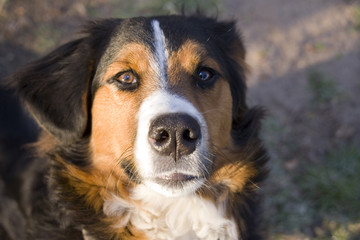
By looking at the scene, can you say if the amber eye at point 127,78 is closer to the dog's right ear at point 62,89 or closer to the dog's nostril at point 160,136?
the dog's right ear at point 62,89

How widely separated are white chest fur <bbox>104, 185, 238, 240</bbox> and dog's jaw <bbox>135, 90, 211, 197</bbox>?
30 cm

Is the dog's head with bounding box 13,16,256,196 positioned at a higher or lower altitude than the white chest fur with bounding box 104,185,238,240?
higher

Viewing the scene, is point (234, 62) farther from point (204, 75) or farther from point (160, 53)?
point (160, 53)

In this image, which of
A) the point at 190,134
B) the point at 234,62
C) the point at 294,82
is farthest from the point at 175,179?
the point at 294,82

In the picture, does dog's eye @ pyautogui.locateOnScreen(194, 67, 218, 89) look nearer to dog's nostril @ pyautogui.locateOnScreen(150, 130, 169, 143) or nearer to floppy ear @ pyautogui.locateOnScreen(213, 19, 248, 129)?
floppy ear @ pyautogui.locateOnScreen(213, 19, 248, 129)

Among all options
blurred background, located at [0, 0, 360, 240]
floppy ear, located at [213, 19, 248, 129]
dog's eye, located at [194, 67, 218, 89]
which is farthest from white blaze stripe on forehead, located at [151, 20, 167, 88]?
blurred background, located at [0, 0, 360, 240]

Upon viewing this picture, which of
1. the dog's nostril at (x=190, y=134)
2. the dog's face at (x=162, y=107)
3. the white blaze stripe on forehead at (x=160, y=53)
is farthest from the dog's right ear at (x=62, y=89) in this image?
the dog's nostril at (x=190, y=134)

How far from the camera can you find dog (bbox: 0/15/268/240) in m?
2.76

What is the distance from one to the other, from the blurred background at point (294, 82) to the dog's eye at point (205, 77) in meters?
1.96

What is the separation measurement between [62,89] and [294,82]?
3.71m

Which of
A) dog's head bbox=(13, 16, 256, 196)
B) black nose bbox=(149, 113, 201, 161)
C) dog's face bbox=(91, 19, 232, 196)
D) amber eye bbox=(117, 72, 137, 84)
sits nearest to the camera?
black nose bbox=(149, 113, 201, 161)

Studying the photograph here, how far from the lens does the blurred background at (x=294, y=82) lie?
4.55 metres

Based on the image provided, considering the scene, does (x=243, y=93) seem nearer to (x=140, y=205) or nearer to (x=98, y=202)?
(x=140, y=205)

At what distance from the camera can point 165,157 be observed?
98.6 inches
